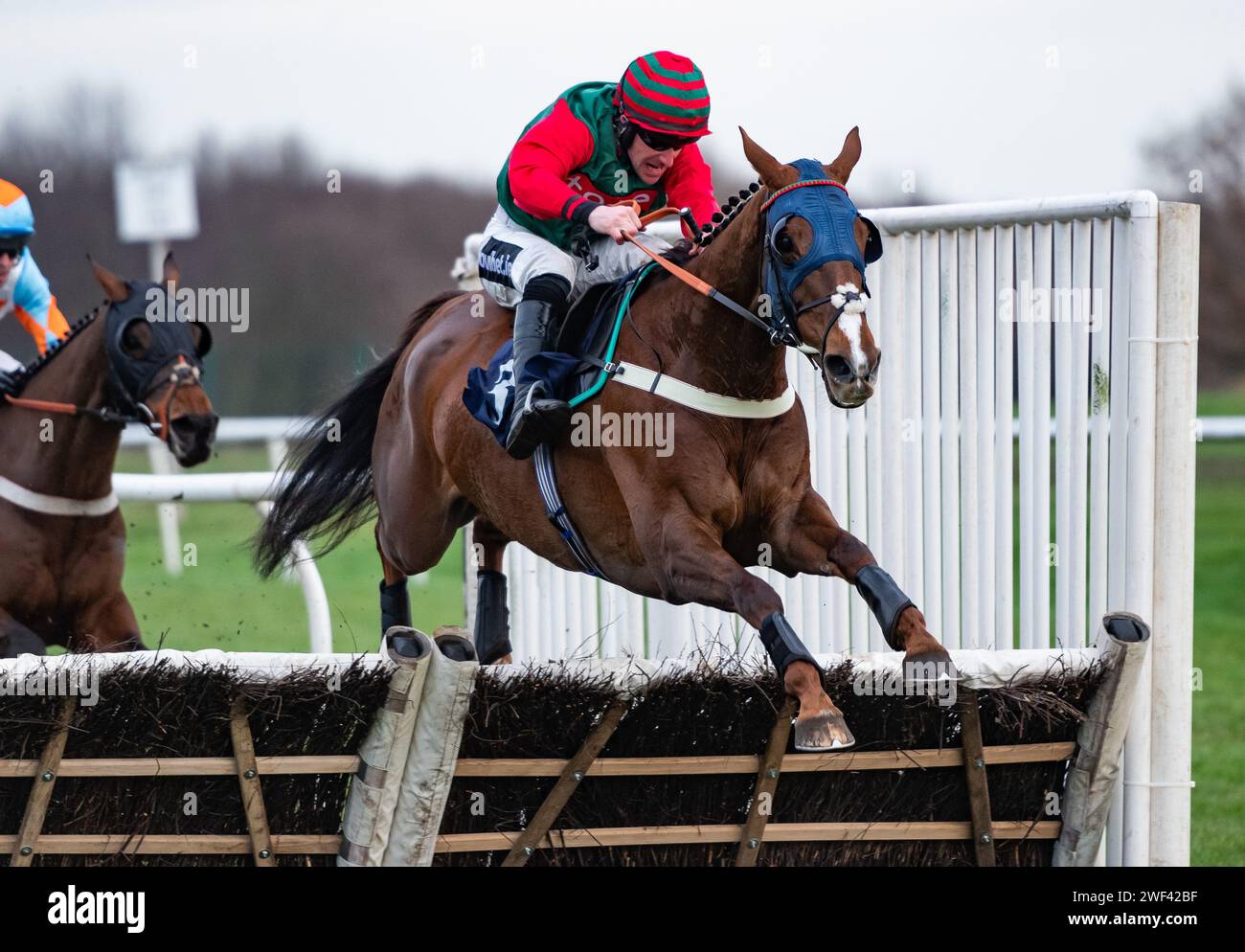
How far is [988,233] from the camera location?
464cm

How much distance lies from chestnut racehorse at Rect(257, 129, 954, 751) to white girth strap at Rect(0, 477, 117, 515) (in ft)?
3.77

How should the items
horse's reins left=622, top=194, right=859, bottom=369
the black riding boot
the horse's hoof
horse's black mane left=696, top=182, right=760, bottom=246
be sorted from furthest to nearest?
the black riding boot, horse's black mane left=696, top=182, right=760, bottom=246, horse's reins left=622, top=194, right=859, bottom=369, the horse's hoof

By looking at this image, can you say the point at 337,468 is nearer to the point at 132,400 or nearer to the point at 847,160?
the point at 132,400

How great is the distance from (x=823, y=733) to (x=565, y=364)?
129cm

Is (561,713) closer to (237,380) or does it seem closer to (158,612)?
(158,612)

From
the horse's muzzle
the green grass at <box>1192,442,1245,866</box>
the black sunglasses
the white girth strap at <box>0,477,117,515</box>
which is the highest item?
the black sunglasses

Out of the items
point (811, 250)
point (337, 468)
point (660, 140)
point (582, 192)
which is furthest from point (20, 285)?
point (811, 250)

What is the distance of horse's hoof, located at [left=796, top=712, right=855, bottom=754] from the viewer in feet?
10.6

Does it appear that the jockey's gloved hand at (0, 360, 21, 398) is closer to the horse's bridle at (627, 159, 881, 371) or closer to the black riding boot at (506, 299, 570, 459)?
the black riding boot at (506, 299, 570, 459)

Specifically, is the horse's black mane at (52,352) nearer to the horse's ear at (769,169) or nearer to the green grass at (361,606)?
the green grass at (361,606)

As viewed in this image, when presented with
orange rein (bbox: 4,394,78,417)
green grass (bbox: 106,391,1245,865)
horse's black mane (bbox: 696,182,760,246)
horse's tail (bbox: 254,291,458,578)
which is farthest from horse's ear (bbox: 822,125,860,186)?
orange rein (bbox: 4,394,78,417)

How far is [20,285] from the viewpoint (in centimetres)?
607

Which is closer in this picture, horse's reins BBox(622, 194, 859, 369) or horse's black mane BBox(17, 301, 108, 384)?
horse's reins BBox(622, 194, 859, 369)

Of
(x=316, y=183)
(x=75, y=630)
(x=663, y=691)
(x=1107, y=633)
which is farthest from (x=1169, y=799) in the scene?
(x=316, y=183)
